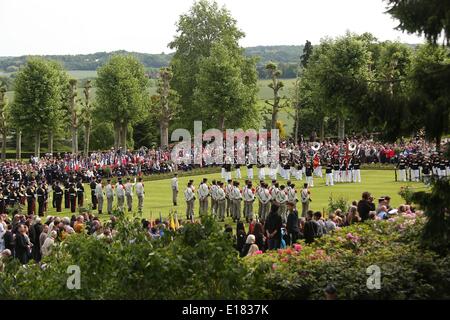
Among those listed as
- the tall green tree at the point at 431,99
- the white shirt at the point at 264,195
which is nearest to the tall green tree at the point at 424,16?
the tall green tree at the point at 431,99

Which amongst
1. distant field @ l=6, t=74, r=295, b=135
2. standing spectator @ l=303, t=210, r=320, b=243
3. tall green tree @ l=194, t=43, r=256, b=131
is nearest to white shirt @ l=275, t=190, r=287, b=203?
standing spectator @ l=303, t=210, r=320, b=243

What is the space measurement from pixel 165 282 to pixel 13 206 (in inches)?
903

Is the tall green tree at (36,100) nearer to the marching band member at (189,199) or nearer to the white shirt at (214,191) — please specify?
the marching band member at (189,199)

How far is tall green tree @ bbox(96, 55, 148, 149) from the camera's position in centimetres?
6312

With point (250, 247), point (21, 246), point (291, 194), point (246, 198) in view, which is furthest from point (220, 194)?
point (250, 247)

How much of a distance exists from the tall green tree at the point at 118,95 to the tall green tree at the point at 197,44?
4.22m

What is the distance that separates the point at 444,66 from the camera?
11406mm

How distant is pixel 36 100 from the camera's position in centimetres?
6091

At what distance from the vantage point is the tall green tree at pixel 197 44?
67500 mm

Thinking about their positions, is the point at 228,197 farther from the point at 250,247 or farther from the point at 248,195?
the point at 250,247

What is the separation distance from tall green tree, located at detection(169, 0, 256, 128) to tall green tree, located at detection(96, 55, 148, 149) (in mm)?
4224

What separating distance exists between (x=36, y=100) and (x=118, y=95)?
6.70m

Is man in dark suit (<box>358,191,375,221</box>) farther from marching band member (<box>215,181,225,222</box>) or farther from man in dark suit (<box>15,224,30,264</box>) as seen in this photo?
man in dark suit (<box>15,224,30,264</box>)
